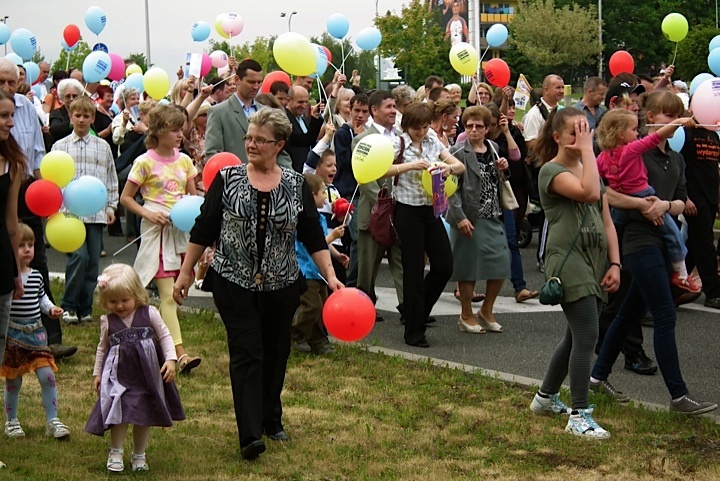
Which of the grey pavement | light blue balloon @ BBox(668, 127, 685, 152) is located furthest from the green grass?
light blue balloon @ BBox(668, 127, 685, 152)

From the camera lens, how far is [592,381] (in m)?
7.91

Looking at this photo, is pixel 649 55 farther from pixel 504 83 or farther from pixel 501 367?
pixel 501 367

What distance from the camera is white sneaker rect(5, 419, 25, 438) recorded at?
265 inches

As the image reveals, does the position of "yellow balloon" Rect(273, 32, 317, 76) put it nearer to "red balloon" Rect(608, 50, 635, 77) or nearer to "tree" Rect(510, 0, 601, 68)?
"red balloon" Rect(608, 50, 635, 77)

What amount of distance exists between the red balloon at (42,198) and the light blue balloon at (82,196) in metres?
0.33

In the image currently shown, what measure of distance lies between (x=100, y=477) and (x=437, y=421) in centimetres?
229

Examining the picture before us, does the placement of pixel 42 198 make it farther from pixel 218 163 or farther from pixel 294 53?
pixel 294 53

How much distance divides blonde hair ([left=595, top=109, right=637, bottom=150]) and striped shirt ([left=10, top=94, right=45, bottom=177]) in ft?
14.6

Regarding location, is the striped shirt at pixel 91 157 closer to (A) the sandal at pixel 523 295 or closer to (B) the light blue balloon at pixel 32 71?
(A) the sandal at pixel 523 295

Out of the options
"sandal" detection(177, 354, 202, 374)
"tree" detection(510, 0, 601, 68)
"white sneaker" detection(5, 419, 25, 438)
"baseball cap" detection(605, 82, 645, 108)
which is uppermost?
"tree" detection(510, 0, 601, 68)

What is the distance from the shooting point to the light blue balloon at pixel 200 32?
61.7 ft

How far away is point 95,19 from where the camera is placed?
801 inches

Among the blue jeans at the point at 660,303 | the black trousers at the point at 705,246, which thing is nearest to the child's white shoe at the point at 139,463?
the blue jeans at the point at 660,303

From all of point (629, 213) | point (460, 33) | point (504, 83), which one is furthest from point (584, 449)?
point (460, 33)
